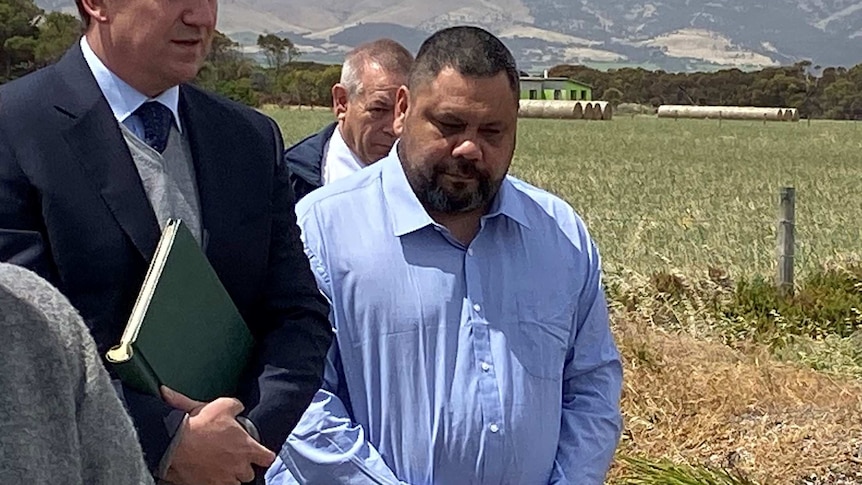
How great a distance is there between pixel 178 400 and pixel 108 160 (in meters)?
0.45

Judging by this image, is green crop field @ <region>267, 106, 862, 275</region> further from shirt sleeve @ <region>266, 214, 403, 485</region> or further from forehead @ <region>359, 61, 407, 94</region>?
shirt sleeve @ <region>266, 214, 403, 485</region>

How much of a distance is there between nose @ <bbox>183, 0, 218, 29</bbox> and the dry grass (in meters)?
3.71

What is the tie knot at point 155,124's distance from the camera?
243 cm

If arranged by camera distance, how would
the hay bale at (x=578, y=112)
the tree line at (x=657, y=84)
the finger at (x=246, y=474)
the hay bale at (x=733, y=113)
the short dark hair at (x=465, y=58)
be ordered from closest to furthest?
the finger at (x=246, y=474) → the short dark hair at (x=465, y=58) → the hay bale at (x=578, y=112) → the hay bale at (x=733, y=113) → the tree line at (x=657, y=84)

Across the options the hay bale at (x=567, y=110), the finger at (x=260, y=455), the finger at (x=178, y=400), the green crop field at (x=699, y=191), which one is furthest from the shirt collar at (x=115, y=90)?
the hay bale at (x=567, y=110)

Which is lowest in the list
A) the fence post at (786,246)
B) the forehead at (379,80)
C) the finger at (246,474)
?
the fence post at (786,246)

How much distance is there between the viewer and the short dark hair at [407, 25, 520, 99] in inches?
119

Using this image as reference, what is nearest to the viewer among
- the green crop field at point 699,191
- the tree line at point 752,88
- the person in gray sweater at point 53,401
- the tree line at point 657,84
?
the person in gray sweater at point 53,401

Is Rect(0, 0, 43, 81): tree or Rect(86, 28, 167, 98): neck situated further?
Rect(0, 0, 43, 81): tree

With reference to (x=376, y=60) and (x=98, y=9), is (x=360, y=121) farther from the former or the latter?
(x=98, y=9)

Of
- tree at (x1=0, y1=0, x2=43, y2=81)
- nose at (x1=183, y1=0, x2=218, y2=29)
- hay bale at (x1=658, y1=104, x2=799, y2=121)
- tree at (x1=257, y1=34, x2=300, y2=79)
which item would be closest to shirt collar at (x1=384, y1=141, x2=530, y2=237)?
nose at (x1=183, y1=0, x2=218, y2=29)

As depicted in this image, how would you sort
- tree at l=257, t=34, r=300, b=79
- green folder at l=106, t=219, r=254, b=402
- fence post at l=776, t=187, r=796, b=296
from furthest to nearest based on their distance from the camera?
tree at l=257, t=34, r=300, b=79 < fence post at l=776, t=187, r=796, b=296 < green folder at l=106, t=219, r=254, b=402

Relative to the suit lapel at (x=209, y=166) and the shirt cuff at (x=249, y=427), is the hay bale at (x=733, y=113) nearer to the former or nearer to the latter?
the suit lapel at (x=209, y=166)

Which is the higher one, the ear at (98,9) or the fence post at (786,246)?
the ear at (98,9)
